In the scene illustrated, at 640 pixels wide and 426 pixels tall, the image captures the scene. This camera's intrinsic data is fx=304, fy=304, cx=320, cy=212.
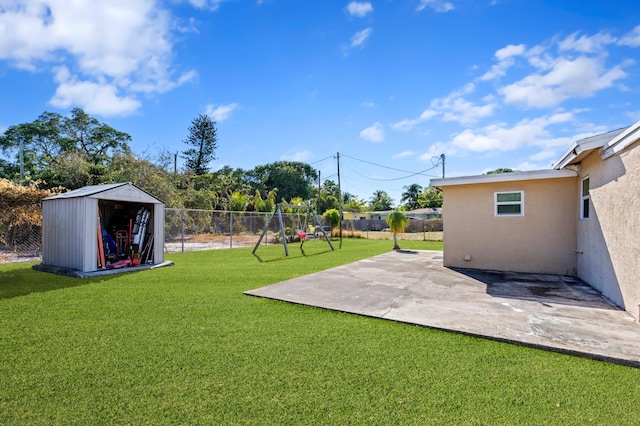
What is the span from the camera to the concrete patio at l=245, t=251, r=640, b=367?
313 centimetres

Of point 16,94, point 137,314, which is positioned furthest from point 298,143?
point 137,314

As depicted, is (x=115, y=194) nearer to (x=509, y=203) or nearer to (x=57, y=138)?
(x=509, y=203)

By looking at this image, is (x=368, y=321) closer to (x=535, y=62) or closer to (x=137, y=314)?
(x=137, y=314)

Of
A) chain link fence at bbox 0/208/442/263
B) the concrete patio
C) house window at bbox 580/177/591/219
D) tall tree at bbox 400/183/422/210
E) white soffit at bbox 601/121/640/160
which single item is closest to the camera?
the concrete patio

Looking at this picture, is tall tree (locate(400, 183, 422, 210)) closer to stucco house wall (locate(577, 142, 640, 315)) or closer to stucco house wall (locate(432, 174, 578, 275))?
stucco house wall (locate(432, 174, 578, 275))

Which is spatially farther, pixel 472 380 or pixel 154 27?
pixel 154 27

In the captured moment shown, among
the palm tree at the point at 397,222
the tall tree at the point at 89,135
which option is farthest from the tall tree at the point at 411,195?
the tall tree at the point at 89,135

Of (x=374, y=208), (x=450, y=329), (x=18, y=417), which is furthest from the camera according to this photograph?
(x=374, y=208)

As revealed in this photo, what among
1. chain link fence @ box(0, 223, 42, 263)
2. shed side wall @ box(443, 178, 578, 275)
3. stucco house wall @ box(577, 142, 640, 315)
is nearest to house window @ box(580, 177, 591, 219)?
stucco house wall @ box(577, 142, 640, 315)

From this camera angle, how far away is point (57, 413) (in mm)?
1952

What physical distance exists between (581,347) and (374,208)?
45.5 m

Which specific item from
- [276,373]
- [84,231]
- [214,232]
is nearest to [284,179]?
[214,232]

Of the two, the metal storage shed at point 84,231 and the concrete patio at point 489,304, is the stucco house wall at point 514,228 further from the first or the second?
the metal storage shed at point 84,231

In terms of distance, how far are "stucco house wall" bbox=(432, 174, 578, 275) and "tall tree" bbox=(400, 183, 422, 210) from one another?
40681 mm
